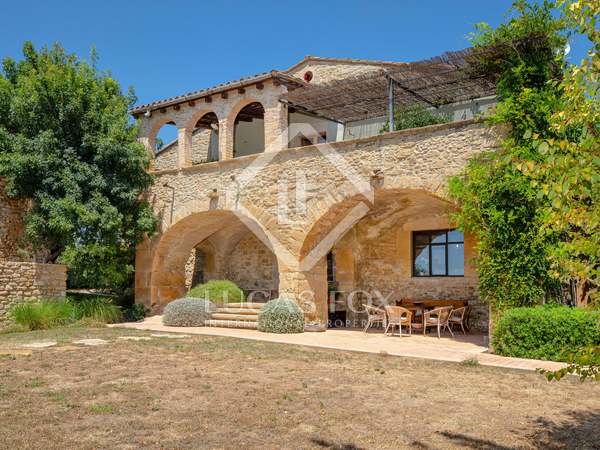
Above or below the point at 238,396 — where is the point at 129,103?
above

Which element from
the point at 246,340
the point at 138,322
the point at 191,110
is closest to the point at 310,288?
the point at 246,340

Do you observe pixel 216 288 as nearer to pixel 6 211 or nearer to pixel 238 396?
pixel 6 211

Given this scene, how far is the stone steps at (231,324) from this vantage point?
40.0 feet

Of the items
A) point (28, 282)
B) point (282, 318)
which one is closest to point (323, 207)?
point (282, 318)

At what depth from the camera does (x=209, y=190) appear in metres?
13.7

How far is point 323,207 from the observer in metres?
11.5

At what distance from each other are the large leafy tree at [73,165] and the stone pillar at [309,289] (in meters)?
4.47

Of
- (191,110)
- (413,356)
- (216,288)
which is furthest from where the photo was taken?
(191,110)

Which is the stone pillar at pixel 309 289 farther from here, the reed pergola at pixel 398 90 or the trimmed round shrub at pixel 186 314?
the reed pergola at pixel 398 90

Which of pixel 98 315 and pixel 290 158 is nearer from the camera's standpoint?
pixel 290 158

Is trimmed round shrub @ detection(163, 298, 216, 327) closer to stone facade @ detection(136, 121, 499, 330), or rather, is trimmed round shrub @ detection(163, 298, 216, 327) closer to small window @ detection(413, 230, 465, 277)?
stone facade @ detection(136, 121, 499, 330)

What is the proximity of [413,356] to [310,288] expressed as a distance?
4163 millimetres

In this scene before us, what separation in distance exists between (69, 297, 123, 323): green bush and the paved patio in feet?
2.86

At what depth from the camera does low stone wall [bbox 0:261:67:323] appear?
11.8 meters
